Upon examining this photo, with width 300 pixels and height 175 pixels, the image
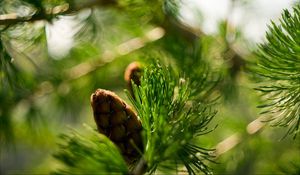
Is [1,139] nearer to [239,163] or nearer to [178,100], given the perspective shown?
[239,163]

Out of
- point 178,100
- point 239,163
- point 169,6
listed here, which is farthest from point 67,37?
point 178,100

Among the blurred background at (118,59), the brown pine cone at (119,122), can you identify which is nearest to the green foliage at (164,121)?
the brown pine cone at (119,122)

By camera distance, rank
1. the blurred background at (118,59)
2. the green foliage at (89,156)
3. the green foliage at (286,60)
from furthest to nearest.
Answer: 1. the blurred background at (118,59)
2. the green foliage at (286,60)
3. the green foliage at (89,156)

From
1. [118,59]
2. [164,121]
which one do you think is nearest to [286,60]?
[164,121]

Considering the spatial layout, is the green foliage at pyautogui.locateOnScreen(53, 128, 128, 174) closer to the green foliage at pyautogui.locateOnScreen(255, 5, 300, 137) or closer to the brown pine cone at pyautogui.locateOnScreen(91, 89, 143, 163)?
the brown pine cone at pyautogui.locateOnScreen(91, 89, 143, 163)

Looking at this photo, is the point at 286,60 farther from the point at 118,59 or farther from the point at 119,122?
the point at 118,59

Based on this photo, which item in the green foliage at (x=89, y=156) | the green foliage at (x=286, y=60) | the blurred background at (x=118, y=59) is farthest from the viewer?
the blurred background at (x=118, y=59)

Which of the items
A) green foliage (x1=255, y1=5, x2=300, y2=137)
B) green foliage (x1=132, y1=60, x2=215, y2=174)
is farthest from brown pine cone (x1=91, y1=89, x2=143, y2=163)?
green foliage (x1=255, y1=5, x2=300, y2=137)

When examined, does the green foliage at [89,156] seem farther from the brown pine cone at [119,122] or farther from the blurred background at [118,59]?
the blurred background at [118,59]
